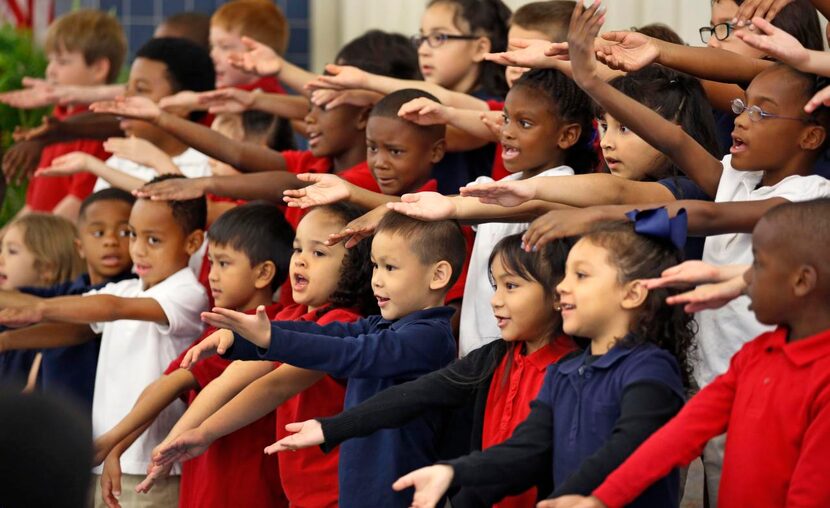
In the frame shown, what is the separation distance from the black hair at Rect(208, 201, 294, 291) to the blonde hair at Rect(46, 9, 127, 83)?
2551mm

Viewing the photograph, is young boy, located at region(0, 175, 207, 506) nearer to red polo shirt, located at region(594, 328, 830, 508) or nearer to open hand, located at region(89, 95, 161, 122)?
open hand, located at region(89, 95, 161, 122)

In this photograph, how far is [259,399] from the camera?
388 cm

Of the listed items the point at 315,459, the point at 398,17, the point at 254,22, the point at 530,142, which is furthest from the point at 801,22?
the point at 398,17

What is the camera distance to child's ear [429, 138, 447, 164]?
438 cm

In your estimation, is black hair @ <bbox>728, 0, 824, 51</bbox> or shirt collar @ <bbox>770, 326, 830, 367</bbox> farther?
black hair @ <bbox>728, 0, 824, 51</bbox>

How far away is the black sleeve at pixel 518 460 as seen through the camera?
114 inches

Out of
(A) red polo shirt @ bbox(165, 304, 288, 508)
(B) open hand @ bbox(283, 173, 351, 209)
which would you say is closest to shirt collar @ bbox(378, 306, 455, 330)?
(B) open hand @ bbox(283, 173, 351, 209)

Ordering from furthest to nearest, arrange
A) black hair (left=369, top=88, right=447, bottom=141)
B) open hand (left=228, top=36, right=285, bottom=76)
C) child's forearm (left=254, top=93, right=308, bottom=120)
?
child's forearm (left=254, top=93, right=308, bottom=120), open hand (left=228, top=36, right=285, bottom=76), black hair (left=369, top=88, right=447, bottom=141)

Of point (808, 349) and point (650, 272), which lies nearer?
point (808, 349)

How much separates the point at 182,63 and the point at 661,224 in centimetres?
333

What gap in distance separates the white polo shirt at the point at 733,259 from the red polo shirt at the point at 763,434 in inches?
19.6

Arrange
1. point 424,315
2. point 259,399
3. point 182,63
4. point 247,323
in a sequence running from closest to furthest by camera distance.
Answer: point 247,323, point 424,315, point 259,399, point 182,63

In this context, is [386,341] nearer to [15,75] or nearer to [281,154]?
[281,154]

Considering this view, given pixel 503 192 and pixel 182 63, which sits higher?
pixel 503 192
